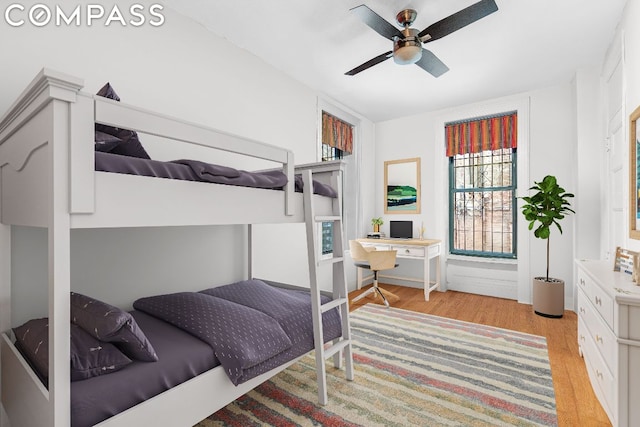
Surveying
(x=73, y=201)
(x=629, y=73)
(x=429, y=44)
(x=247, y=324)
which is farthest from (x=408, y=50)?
(x=73, y=201)

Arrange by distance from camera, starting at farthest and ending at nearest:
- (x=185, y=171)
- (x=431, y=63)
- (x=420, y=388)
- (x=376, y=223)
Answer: (x=376, y=223), (x=431, y=63), (x=420, y=388), (x=185, y=171)

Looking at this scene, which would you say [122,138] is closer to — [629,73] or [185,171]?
[185,171]

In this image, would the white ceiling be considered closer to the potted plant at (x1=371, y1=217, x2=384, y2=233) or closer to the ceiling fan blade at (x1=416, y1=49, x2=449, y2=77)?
A: the ceiling fan blade at (x1=416, y1=49, x2=449, y2=77)

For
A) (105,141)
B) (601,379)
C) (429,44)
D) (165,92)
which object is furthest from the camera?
(429,44)

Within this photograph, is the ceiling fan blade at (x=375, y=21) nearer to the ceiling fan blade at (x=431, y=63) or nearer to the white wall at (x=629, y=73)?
the ceiling fan blade at (x=431, y=63)

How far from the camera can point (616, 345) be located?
1505 millimetres

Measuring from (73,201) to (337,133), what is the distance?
12.0 ft

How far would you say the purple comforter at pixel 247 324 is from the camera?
1483mm

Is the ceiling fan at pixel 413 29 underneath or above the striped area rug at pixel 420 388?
above

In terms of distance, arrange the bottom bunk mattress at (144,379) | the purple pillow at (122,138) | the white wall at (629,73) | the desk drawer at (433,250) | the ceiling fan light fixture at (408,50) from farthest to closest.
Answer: the desk drawer at (433,250)
the ceiling fan light fixture at (408,50)
the white wall at (629,73)
the purple pillow at (122,138)
the bottom bunk mattress at (144,379)

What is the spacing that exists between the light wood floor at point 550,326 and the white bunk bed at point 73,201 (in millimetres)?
1747

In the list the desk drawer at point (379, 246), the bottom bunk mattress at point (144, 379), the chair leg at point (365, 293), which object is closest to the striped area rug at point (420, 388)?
the bottom bunk mattress at point (144, 379)

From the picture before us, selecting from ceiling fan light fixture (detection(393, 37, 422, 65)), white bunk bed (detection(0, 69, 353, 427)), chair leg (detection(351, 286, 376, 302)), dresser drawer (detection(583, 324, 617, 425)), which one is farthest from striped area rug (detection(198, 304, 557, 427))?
ceiling fan light fixture (detection(393, 37, 422, 65))

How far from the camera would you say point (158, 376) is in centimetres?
125
